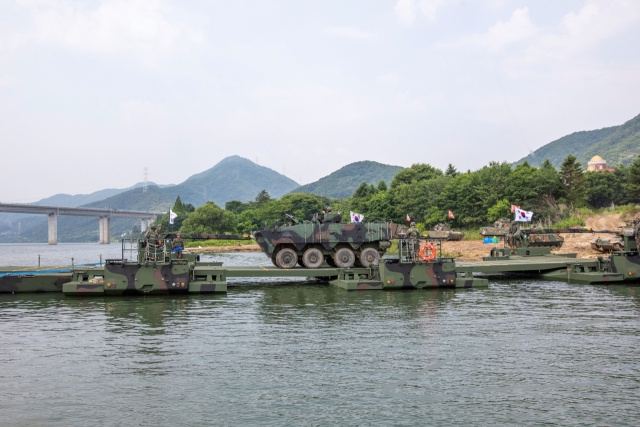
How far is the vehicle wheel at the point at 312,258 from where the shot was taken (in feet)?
93.1

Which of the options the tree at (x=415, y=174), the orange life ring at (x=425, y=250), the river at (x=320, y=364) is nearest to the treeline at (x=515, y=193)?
the tree at (x=415, y=174)

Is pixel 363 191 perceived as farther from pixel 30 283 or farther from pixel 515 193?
pixel 30 283

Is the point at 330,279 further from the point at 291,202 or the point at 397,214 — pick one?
the point at 291,202

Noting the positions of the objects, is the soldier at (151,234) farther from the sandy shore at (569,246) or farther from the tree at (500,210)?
the tree at (500,210)

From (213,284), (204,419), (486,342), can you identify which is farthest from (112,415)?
(213,284)

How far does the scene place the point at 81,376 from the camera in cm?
1099

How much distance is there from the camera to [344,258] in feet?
94.8

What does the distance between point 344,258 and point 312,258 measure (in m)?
1.77

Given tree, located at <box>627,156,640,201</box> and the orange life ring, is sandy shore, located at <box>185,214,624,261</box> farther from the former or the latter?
the orange life ring

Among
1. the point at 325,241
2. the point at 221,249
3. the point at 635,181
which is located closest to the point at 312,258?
the point at 325,241

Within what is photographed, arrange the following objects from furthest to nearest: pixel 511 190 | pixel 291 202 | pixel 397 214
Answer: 1. pixel 291 202
2. pixel 397 214
3. pixel 511 190

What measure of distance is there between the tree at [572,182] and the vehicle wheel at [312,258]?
2020 inches

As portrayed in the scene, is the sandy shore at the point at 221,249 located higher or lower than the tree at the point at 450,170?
lower

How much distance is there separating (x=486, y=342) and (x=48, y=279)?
20130mm
